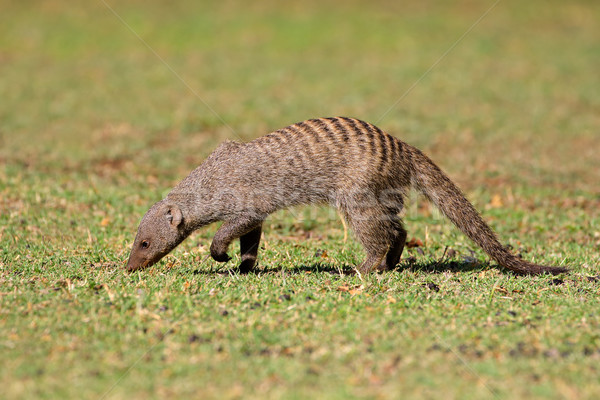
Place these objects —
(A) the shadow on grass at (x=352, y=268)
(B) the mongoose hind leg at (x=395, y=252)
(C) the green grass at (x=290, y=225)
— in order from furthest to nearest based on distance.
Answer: (B) the mongoose hind leg at (x=395, y=252)
(A) the shadow on grass at (x=352, y=268)
(C) the green grass at (x=290, y=225)

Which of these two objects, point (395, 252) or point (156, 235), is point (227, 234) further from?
point (395, 252)

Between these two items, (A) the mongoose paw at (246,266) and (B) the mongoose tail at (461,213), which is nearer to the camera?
(B) the mongoose tail at (461,213)

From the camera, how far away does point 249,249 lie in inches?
234

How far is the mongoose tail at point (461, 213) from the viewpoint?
18.8 ft

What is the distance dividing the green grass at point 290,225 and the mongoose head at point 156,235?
21cm

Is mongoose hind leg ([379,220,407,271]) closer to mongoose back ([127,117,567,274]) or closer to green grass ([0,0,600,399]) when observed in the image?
mongoose back ([127,117,567,274])

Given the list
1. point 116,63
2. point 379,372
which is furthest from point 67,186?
point 116,63

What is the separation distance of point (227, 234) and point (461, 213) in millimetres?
1996

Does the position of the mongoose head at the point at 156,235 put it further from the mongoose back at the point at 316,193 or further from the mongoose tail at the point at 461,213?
the mongoose tail at the point at 461,213

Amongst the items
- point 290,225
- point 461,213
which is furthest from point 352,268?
point 290,225

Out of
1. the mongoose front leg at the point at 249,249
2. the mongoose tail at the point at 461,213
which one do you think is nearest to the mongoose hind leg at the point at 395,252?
the mongoose tail at the point at 461,213

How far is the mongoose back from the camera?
571cm

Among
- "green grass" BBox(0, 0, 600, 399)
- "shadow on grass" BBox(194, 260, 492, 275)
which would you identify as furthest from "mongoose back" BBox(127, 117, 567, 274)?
"green grass" BBox(0, 0, 600, 399)

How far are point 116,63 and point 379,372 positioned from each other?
46.6 feet
